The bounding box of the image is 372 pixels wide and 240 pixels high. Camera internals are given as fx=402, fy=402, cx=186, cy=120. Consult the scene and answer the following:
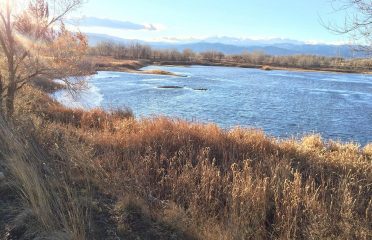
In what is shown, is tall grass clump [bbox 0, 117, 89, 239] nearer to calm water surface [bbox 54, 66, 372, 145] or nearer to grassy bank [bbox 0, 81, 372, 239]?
grassy bank [bbox 0, 81, 372, 239]

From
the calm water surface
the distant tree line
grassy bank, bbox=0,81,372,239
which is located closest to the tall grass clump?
grassy bank, bbox=0,81,372,239

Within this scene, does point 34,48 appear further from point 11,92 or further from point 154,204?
point 154,204

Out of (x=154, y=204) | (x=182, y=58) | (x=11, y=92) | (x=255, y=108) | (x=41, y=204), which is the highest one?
(x=11, y=92)

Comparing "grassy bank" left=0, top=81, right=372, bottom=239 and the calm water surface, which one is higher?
"grassy bank" left=0, top=81, right=372, bottom=239

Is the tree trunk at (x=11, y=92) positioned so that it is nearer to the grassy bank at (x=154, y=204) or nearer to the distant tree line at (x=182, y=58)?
the grassy bank at (x=154, y=204)

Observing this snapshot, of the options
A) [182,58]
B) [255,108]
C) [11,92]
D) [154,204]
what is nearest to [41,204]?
Answer: [154,204]

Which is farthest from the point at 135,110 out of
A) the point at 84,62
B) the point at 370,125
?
the point at 370,125

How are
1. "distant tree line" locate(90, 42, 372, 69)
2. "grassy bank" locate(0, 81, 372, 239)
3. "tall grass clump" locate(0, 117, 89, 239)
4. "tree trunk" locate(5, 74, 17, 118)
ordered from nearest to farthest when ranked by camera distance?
1. "tall grass clump" locate(0, 117, 89, 239)
2. "grassy bank" locate(0, 81, 372, 239)
3. "tree trunk" locate(5, 74, 17, 118)
4. "distant tree line" locate(90, 42, 372, 69)

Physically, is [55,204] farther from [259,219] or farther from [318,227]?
[318,227]

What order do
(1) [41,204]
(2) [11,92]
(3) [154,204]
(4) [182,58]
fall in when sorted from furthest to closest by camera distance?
(4) [182,58] < (2) [11,92] < (3) [154,204] < (1) [41,204]

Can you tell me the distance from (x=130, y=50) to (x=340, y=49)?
124 metres

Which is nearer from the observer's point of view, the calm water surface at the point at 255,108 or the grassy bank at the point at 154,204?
the grassy bank at the point at 154,204

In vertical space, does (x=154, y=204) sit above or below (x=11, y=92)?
below

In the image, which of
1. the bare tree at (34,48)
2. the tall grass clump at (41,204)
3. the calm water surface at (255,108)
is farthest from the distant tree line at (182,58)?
the tall grass clump at (41,204)
